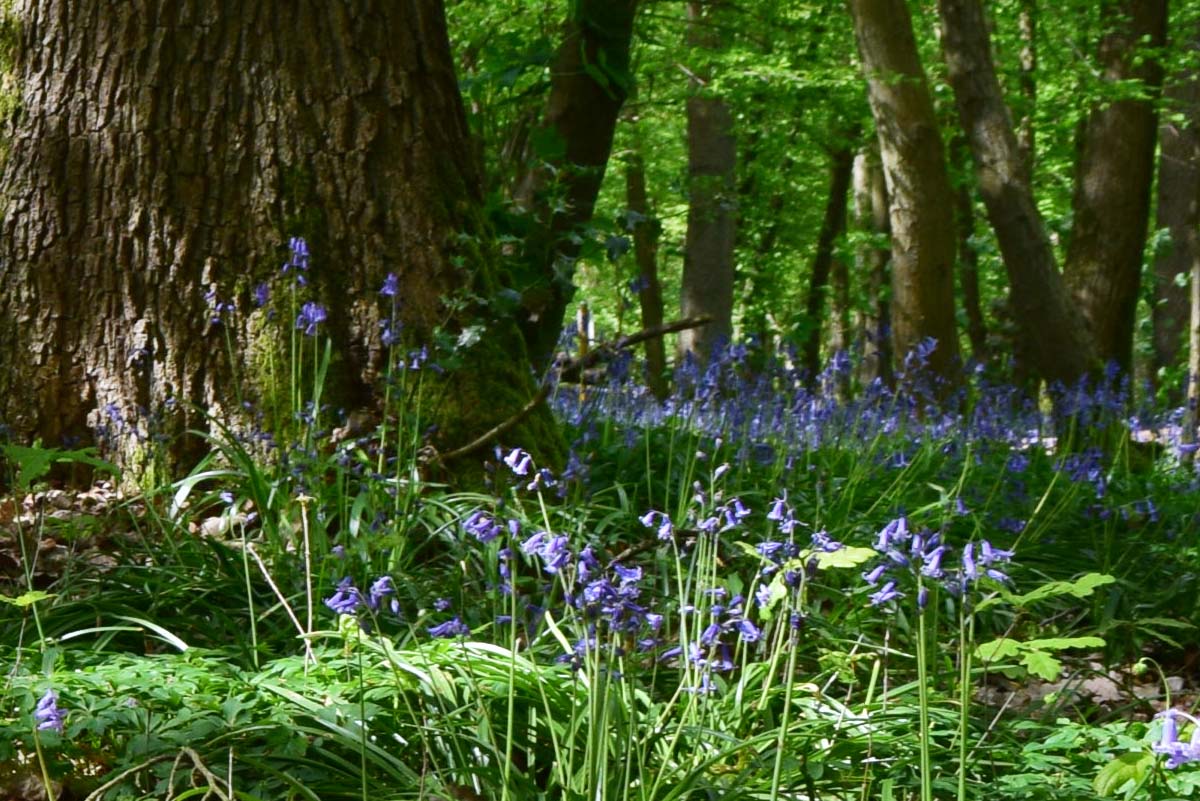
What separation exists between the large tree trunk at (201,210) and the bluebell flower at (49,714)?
7.54 ft

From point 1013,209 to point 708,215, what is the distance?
16.4 feet

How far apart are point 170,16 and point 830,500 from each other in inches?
106

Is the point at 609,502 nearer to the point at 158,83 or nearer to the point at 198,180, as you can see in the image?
A: the point at 198,180

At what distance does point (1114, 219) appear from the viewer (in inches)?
372

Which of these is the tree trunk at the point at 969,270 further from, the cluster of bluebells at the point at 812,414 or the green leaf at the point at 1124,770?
the green leaf at the point at 1124,770

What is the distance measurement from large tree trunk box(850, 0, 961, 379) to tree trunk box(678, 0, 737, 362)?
3.75 m

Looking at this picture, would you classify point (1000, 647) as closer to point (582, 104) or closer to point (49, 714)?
point (49, 714)

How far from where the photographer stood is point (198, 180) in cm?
444

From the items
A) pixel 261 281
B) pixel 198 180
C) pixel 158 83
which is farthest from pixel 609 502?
pixel 158 83

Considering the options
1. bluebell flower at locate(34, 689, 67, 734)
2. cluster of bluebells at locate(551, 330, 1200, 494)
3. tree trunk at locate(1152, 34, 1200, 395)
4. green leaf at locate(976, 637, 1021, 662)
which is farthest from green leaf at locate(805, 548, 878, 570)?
tree trunk at locate(1152, 34, 1200, 395)

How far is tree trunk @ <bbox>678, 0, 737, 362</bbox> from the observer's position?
1352cm

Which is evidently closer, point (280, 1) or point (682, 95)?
point (280, 1)

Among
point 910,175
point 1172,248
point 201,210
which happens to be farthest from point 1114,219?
point 1172,248

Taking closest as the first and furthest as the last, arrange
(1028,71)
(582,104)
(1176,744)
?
1. (1176,744)
2. (582,104)
3. (1028,71)
